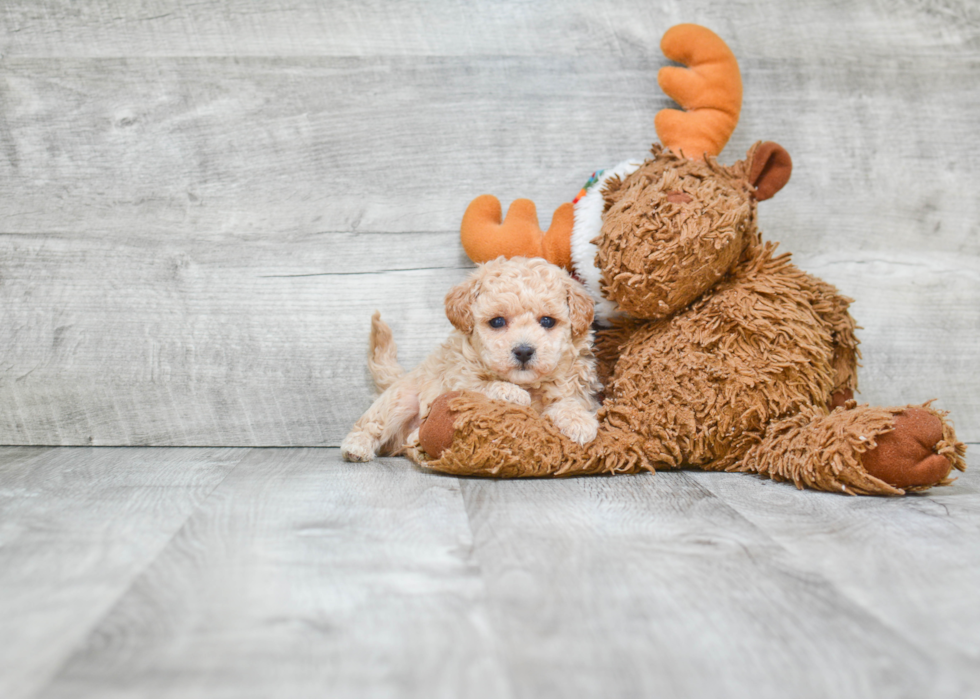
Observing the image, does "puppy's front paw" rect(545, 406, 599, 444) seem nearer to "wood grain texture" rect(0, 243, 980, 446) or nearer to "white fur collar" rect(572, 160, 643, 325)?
"white fur collar" rect(572, 160, 643, 325)

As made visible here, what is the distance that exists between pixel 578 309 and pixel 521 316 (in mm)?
99

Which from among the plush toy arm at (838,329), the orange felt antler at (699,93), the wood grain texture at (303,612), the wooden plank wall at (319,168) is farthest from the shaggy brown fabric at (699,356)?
the wooden plank wall at (319,168)

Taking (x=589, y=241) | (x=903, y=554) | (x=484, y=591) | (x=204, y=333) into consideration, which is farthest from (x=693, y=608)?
(x=204, y=333)

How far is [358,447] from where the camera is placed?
51.8 inches

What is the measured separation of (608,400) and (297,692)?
82 cm

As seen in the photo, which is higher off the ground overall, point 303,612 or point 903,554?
point 303,612

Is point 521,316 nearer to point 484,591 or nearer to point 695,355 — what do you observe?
point 695,355

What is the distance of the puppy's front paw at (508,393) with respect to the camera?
47.6 inches

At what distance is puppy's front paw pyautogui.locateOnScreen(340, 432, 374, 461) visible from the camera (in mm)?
1315

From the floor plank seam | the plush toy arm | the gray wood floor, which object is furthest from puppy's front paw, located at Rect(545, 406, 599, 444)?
the floor plank seam

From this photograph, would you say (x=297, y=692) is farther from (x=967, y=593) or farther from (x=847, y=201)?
(x=847, y=201)

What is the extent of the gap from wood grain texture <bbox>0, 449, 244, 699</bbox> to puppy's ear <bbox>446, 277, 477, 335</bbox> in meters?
0.46

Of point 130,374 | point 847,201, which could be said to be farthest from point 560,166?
point 130,374

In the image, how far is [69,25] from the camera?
1.46 meters
